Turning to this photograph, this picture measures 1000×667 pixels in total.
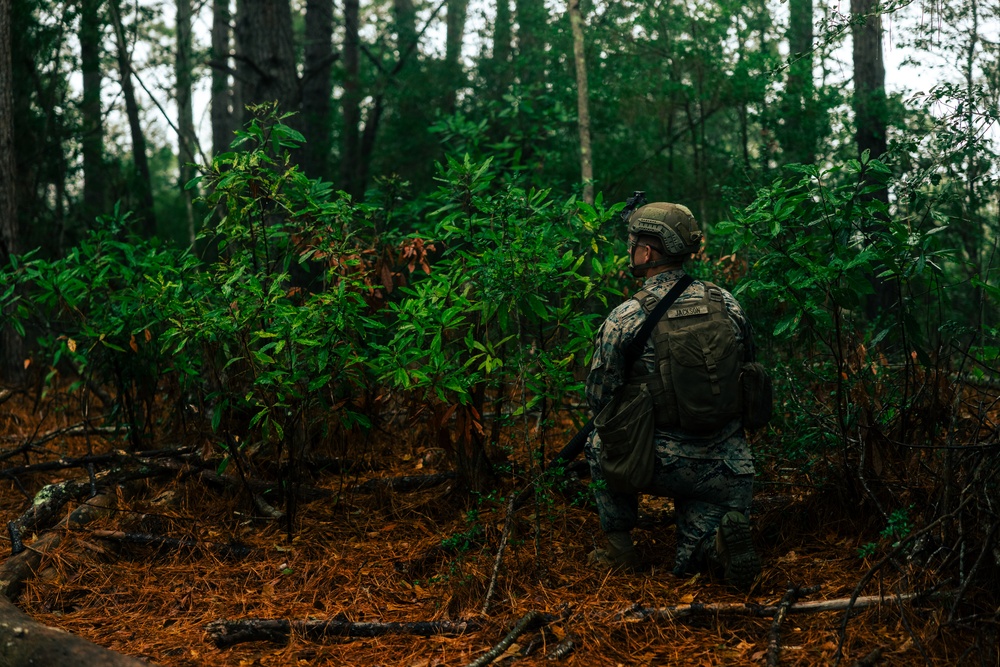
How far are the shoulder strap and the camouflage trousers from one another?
47cm

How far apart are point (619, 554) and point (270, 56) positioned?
7.00 meters

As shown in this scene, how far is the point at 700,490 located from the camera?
4.49 metres

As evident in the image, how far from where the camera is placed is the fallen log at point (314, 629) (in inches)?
157

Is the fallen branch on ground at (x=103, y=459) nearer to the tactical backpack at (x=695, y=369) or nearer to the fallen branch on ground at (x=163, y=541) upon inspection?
the fallen branch on ground at (x=163, y=541)

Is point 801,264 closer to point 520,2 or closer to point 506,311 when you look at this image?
point 506,311

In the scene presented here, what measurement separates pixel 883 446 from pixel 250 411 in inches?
147

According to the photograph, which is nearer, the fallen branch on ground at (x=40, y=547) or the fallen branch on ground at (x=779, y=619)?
→ the fallen branch on ground at (x=779, y=619)

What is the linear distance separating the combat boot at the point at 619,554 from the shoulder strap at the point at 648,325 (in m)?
0.91

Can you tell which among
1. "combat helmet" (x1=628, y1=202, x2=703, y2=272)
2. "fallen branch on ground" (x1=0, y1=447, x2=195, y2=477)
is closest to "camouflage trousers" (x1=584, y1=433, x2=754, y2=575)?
"combat helmet" (x1=628, y1=202, x2=703, y2=272)

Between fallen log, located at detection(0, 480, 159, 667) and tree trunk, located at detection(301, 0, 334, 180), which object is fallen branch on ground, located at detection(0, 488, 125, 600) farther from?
tree trunk, located at detection(301, 0, 334, 180)

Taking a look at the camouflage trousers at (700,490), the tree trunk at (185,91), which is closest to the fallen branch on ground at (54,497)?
the camouflage trousers at (700,490)

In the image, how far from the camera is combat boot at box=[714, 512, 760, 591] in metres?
4.23

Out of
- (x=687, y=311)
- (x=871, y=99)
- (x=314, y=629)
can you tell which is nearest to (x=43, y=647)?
(x=314, y=629)

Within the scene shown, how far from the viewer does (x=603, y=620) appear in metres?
3.94
